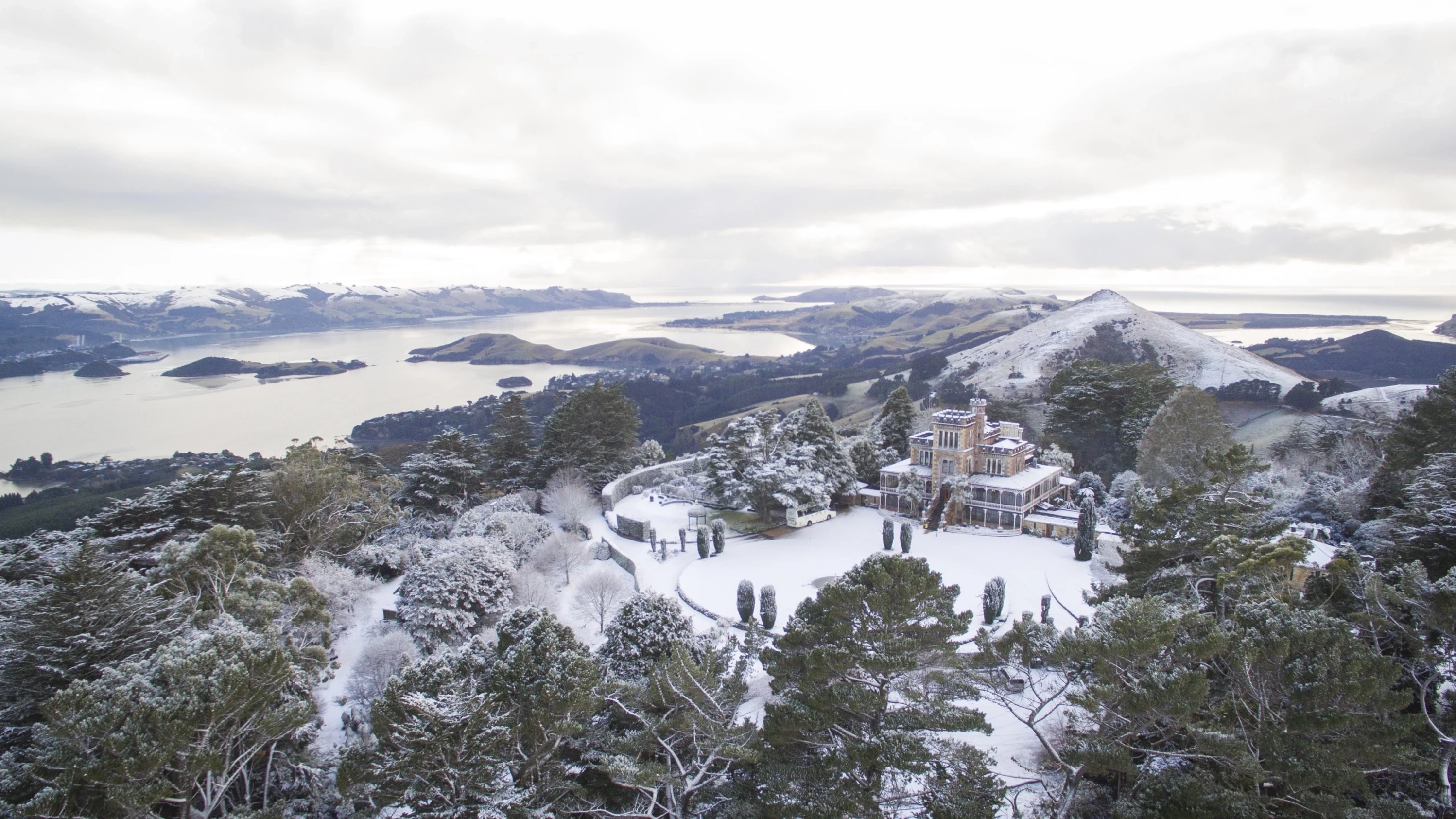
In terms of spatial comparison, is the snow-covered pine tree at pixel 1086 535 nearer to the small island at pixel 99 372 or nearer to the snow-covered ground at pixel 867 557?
the snow-covered ground at pixel 867 557

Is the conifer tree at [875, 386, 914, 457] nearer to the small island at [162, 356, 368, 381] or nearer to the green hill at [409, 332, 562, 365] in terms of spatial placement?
the small island at [162, 356, 368, 381]

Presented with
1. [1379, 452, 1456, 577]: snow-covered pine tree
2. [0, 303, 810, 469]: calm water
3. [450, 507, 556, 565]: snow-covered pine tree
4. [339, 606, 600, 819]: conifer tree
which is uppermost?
[1379, 452, 1456, 577]: snow-covered pine tree

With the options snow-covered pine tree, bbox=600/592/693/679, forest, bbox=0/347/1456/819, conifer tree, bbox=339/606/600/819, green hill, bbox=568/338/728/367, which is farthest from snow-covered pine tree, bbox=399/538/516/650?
green hill, bbox=568/338/728/367

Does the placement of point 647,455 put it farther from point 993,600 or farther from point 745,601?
point 993,600

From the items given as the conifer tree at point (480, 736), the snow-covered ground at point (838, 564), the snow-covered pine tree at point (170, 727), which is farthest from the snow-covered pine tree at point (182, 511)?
the conifer tree at point (480, 736)

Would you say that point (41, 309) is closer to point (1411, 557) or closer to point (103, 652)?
point (103, 652)

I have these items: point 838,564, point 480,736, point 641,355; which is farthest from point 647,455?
point 641,355
